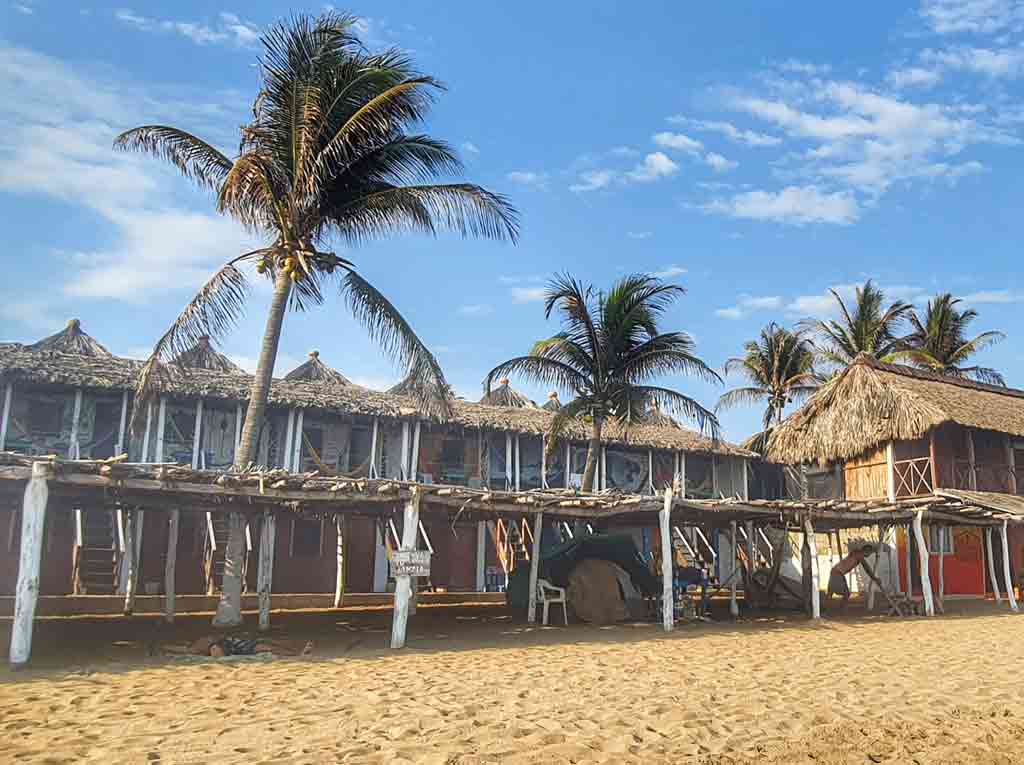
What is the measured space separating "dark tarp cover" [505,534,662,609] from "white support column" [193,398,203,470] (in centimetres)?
684

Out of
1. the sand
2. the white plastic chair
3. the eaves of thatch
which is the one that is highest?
the eaves of thatch

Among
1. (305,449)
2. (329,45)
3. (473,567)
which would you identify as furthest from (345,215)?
(473,567)

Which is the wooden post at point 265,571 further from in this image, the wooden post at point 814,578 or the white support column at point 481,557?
the wooden post at point 814,578

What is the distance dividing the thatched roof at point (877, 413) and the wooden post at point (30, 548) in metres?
18.3

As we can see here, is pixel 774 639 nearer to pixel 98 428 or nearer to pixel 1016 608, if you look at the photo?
pixel 1016 608

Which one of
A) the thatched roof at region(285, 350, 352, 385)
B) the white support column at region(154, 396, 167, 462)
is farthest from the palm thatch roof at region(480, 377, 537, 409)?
the white support column at region(154, 396, 167, 462)

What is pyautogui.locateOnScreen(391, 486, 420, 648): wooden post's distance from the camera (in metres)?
11.0

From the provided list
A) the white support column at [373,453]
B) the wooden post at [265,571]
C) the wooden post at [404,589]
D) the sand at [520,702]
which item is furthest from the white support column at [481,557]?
the wooden post at [404,589]

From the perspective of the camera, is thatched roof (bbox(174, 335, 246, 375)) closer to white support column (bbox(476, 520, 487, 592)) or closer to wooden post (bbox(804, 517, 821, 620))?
white support column (bbox(476, 520, 487, 592))

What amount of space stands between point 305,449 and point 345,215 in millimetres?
6789

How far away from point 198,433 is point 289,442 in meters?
1.84

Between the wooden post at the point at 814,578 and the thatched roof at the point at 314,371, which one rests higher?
the thatched roof at the point at 314,371

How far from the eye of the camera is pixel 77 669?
28.5 feet

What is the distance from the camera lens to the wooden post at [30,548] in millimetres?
8867
